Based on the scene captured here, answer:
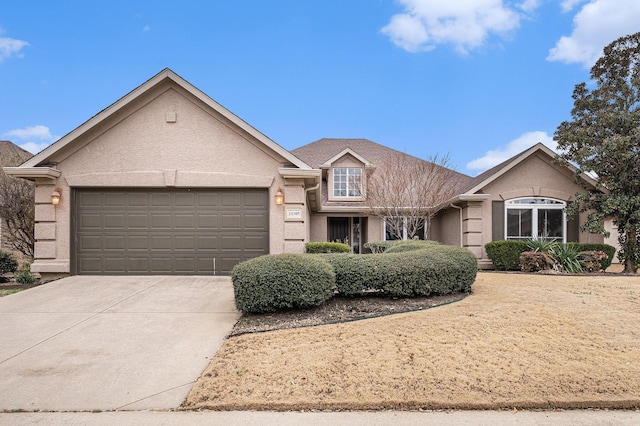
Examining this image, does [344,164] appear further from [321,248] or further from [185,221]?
[185,221]

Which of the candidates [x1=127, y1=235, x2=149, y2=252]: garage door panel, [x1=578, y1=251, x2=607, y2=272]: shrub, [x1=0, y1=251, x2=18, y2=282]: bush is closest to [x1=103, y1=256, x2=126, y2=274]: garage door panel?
[x1=127, y1=235, x2=149, y2=252]: garage door panel

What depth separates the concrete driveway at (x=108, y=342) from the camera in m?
4.25

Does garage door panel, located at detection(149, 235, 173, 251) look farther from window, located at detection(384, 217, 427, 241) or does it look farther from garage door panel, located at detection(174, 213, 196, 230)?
window, located at detection(384, 217, 427, 241)

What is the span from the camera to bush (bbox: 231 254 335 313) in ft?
22.0

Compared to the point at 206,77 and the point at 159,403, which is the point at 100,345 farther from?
the point at 206,77

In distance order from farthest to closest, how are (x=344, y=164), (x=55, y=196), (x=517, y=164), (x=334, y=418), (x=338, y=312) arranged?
(x=344, y=164), (x=517, y=164), (x=55, y=196), (x=338, y=312), (x=334, y=418)

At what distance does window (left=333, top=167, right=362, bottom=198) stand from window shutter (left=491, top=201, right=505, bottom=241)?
6053mm

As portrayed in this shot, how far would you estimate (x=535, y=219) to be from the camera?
622 inches

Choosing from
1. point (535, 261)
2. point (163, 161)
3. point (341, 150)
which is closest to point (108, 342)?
point (163, 161)

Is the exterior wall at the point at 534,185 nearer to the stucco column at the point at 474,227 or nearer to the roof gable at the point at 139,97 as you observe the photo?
the stucco column at the point at 474,227

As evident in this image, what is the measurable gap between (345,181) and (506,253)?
7918 millimetres

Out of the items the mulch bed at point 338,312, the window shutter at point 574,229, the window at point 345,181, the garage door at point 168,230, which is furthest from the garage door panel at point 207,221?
the window shutter at point 574,229

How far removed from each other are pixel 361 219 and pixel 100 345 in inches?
602

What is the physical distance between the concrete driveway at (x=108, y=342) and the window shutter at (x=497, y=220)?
1132cm
